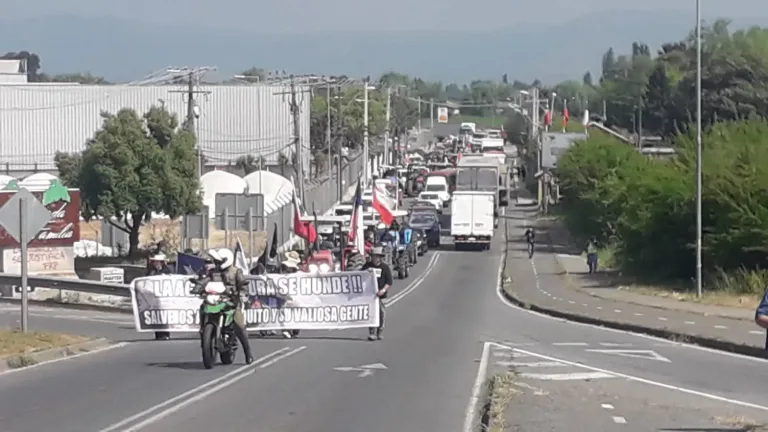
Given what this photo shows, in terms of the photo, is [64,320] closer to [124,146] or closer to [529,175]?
[124,146]

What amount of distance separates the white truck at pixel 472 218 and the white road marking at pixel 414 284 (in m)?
2.63

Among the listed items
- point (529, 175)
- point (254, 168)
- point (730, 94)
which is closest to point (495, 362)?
point (254, 168)

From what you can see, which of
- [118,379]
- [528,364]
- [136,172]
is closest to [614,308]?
[528,364]

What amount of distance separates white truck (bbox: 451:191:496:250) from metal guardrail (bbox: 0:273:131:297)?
1313 inches

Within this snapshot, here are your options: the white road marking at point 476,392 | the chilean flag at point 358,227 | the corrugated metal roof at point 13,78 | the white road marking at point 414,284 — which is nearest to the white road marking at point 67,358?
the white road marking at point 476,392

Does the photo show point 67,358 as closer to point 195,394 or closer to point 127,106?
point 195,394

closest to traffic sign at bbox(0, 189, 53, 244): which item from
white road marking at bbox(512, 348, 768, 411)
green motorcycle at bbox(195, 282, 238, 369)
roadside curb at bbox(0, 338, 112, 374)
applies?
roadside curb at bbox(0, 338, 112, 374)

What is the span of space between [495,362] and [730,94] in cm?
8380

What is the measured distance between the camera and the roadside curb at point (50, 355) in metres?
19.4

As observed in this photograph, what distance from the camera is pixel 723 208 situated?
44031 millimetres

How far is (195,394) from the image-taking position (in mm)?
15688

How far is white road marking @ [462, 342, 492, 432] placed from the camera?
44.1 feet

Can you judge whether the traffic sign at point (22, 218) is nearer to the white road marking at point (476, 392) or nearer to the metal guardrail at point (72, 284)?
the white road marking at point (476, 392)

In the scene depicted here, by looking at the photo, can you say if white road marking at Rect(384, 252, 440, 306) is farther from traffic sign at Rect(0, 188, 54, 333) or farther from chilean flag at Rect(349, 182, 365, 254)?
traffic sign at Rect(0, 188, 54, 333)
